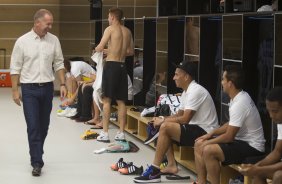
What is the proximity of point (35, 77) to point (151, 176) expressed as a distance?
1.36 meters

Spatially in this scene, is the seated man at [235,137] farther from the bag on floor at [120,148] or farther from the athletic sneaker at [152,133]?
the bag on floor at [120,148]

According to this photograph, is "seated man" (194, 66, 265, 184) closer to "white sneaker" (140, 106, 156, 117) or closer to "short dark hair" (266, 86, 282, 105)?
"short dark hair" (266, 86, 282, 105)

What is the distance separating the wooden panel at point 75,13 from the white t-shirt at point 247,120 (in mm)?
10799

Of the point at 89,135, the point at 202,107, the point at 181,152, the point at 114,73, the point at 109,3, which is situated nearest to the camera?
the point at 202,107

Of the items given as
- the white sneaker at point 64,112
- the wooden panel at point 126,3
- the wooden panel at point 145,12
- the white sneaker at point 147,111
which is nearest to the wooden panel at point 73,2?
the wooden panel at point 126,3

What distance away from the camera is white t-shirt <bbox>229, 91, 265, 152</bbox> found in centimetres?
483

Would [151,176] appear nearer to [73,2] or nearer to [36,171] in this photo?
[36,171]

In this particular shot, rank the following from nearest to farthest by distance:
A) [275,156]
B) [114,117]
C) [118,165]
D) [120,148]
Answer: [275,156] → [118,165] → [120,148] → [114,117]

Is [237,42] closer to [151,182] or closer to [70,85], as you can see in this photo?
[151,182]

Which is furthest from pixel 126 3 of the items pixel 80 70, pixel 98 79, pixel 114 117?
pixel 98 79

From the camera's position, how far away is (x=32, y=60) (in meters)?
5.83

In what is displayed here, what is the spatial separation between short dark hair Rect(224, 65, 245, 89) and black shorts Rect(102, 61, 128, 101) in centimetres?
289

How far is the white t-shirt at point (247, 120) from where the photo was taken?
15.8 ft

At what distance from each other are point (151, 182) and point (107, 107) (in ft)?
7.50
